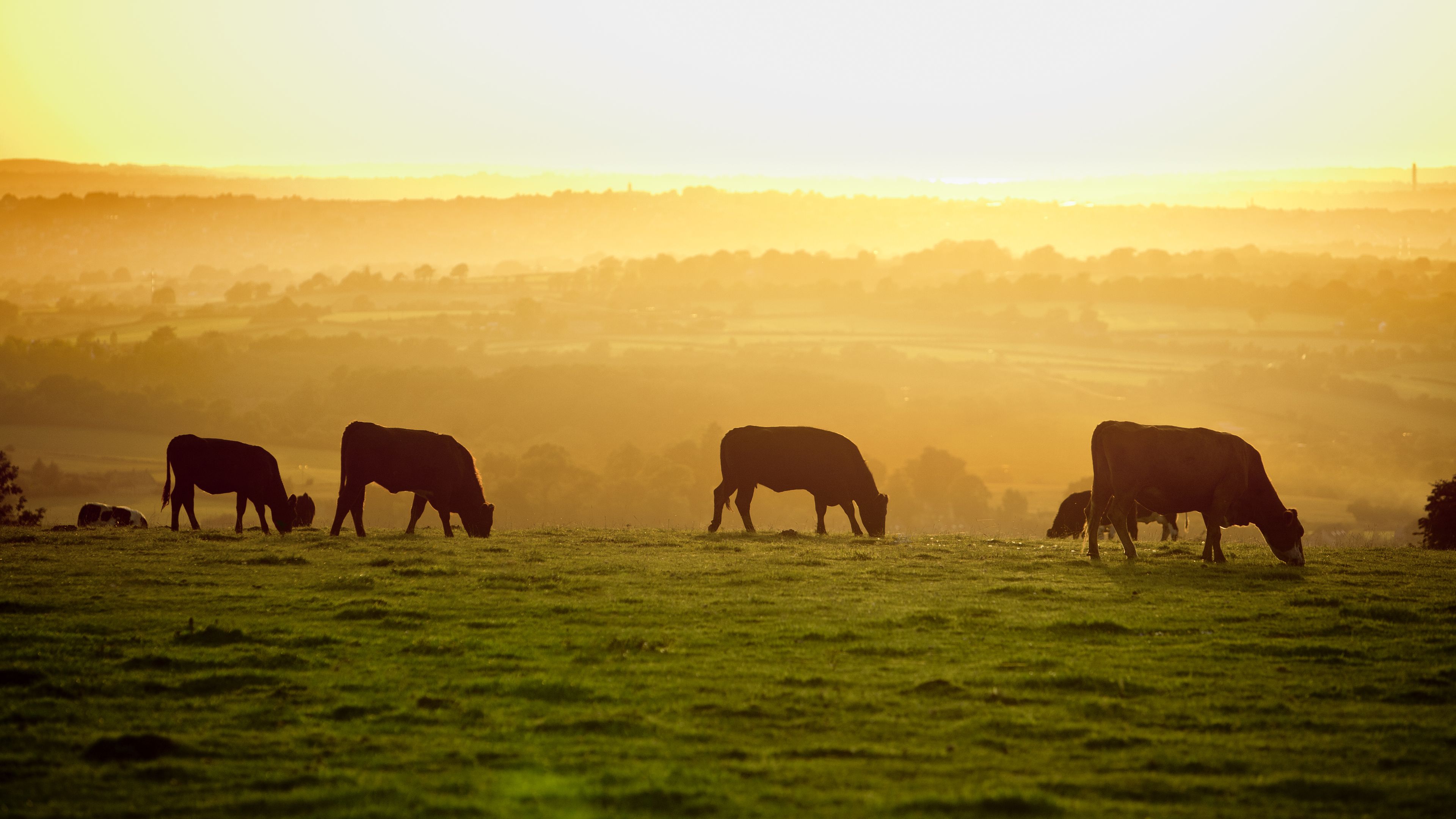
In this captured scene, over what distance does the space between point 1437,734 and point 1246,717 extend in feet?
4.57

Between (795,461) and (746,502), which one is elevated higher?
(795,461)

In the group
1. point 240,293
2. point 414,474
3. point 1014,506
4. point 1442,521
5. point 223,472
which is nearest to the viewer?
point 414,474

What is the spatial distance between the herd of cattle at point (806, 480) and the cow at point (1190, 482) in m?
0.02

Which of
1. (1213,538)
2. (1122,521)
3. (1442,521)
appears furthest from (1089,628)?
(1442,521)

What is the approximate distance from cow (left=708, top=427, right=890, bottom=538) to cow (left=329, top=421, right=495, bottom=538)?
17.8 ft

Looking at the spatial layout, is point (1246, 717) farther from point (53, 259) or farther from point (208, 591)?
point (53, 259)

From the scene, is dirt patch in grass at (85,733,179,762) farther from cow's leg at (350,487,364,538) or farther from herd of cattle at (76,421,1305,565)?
cow's leg at (350,487,364,538)

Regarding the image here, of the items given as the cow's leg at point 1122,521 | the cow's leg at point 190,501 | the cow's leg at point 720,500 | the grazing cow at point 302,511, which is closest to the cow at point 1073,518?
the cow's leg at point 1122,521

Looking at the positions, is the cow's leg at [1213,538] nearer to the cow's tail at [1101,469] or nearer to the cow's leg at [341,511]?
the cow's tail at [1101,469]

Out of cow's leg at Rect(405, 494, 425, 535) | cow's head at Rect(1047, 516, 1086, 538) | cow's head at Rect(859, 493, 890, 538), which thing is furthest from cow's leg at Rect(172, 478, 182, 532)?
cow's head at Rect(1047, 516, 1086, 538)

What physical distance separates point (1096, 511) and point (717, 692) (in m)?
11.7

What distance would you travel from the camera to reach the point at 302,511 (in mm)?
28656

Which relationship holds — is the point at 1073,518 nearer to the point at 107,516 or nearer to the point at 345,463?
the point at 345,463

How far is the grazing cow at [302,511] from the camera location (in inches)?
1104
